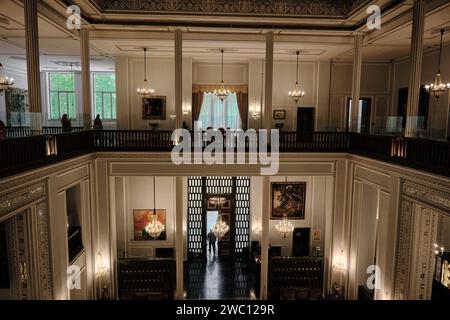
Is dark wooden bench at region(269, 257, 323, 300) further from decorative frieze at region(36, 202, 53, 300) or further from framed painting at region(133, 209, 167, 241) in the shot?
decorative frieze at region(36, 202, 53, 300)

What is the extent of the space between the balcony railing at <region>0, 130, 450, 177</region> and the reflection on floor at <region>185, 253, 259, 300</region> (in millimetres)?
4794

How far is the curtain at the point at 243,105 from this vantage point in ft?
46.0

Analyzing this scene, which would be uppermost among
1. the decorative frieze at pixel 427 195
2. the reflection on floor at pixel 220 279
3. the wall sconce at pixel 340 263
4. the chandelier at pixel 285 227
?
the decorative frieze at pixel 427 195

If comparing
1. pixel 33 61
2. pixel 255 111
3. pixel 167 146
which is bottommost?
pixel 167 146

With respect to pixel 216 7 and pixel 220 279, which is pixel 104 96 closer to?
pixel 216 7

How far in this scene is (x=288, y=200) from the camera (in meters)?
13.4

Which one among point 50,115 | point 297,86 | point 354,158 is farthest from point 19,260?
point 50,115

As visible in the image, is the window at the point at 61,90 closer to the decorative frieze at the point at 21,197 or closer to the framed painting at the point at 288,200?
the framed painting at the point at 288,200

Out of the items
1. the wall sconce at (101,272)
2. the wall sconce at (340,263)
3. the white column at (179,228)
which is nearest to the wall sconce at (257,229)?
the wall sconce at (340,263)

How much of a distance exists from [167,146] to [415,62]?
260 inches

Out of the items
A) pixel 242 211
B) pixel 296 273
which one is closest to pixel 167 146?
pixel 242 211

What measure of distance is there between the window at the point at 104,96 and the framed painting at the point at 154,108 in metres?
4.76

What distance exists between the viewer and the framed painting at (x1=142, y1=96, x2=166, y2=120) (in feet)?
45.0
